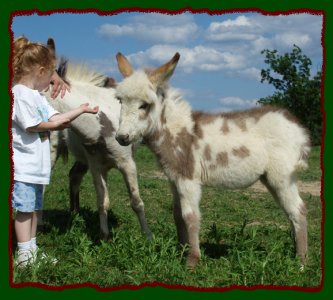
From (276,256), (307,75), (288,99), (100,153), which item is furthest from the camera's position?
(307,75)

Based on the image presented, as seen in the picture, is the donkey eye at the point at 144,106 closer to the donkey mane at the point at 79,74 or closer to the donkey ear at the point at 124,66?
the donkey ear at the point at 124,66

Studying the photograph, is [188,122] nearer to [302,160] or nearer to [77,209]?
[302,160]

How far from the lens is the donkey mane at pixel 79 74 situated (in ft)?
19.8

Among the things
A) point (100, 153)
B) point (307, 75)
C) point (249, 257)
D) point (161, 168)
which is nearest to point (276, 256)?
point (249, 257)

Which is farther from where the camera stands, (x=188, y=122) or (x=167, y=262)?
(x=188, y=122)

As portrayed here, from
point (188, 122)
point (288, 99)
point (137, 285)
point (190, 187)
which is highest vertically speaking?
point (288, 99)

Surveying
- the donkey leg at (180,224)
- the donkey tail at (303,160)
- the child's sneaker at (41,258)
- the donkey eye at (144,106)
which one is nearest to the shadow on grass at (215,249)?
the donkey leg at (180,224)

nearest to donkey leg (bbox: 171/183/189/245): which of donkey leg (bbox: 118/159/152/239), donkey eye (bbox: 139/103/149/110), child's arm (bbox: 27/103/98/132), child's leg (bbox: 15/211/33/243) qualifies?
donkey leg (bbox: 118/159/152/239)

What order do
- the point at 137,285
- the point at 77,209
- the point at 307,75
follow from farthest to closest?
the point at 307,75
the point at 77,209
the point at 137,285

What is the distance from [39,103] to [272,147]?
2.40 m

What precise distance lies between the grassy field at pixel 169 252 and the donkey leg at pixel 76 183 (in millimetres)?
183

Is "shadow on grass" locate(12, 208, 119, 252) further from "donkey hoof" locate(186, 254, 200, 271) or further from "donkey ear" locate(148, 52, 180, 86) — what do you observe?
"donkey ear" locate(148, 52, 180, 86)

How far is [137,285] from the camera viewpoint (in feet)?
13.2

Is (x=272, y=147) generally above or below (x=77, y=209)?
above
